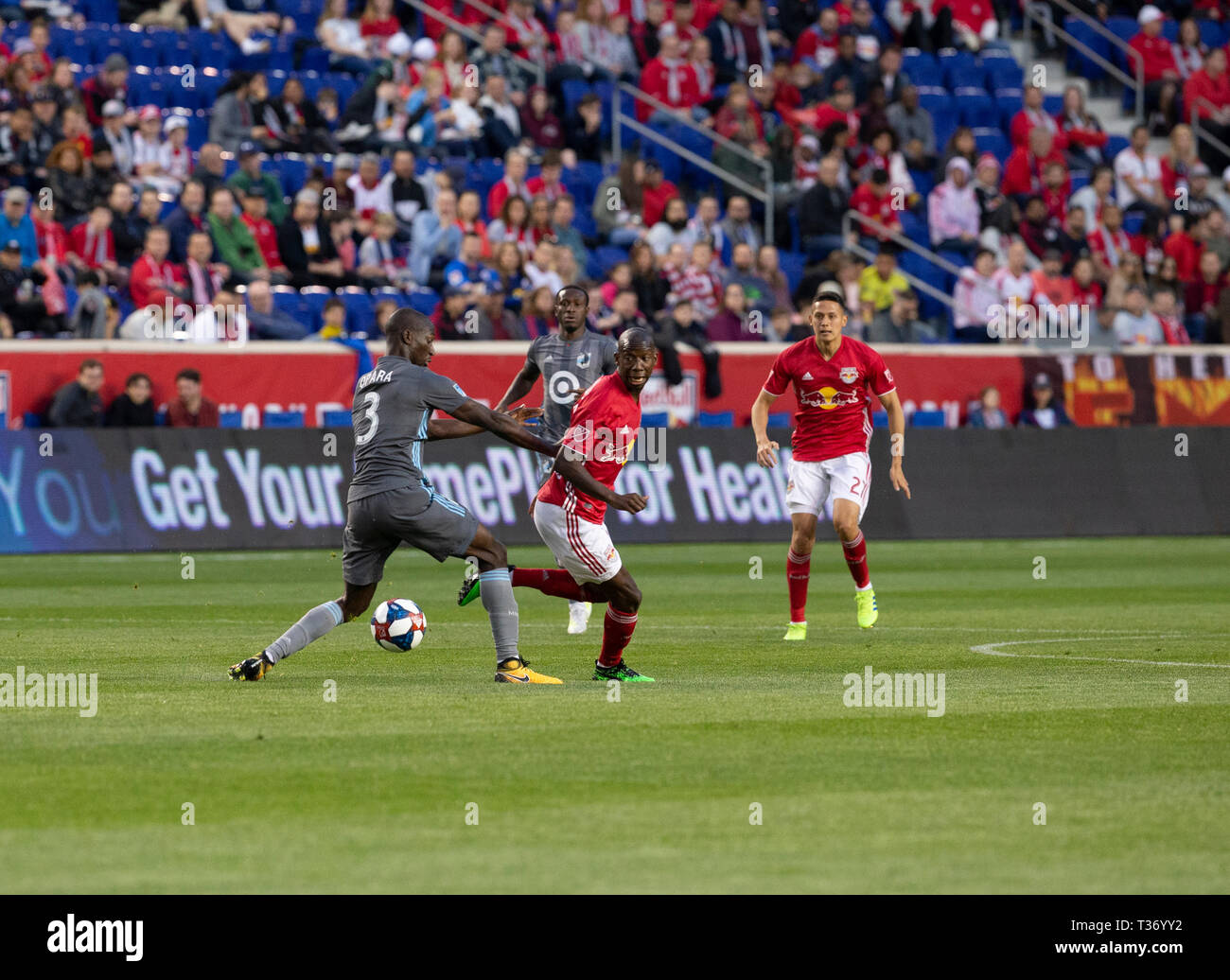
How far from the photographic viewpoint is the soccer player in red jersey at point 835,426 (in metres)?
15.9

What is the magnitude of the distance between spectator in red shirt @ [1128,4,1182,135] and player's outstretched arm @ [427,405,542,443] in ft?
90.1

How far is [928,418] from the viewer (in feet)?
95.1

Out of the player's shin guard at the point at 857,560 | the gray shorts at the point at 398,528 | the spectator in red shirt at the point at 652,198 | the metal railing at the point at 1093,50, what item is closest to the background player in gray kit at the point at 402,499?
the gray shorts at the point at 398,528

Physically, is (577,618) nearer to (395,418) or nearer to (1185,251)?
(395,418)

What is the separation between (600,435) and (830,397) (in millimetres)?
4156

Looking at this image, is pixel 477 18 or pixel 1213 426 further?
pixel 477 18

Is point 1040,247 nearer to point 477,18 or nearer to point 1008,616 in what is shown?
Result: point 477,18

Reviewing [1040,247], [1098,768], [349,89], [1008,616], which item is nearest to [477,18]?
[349,89]

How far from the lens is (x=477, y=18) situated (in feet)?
105

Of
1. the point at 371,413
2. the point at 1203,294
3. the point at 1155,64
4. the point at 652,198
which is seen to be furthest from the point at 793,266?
the point at 371,413

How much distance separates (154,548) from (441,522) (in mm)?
12313

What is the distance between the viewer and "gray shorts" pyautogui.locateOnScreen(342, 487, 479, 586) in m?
11.8
